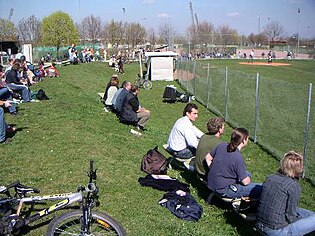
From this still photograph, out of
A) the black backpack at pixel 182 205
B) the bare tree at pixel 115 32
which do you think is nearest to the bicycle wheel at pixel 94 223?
the black backpack at pixel 182 205

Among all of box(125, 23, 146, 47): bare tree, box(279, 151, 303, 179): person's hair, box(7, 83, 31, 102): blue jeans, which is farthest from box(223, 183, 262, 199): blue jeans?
box(125, 23, 146, 47): bare tree

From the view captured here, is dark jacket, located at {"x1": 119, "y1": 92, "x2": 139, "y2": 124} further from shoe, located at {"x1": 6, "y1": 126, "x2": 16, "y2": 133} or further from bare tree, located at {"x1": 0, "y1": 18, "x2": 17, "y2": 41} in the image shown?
bare tree, located at {"x1": 0, "y1": 18, "x2": 17, "y2": 41}

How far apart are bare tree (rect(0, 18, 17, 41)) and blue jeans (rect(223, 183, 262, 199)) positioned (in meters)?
57.8

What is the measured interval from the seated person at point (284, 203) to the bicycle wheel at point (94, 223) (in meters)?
1.70

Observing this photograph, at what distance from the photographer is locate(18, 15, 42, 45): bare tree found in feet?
207

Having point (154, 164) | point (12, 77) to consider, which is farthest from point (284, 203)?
point (12, 77)

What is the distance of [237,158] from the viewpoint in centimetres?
538

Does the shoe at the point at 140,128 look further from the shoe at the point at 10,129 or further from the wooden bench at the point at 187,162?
the shoe at the point at 10,129

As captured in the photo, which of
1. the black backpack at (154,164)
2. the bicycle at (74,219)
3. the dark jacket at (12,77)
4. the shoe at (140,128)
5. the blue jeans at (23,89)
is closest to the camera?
the bicycle at (74,219)

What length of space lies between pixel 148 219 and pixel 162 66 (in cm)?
2448

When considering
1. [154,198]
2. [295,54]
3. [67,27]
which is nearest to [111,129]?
[154,198]

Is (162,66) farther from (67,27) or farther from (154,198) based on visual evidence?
(67,27)

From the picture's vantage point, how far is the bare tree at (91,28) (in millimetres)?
81750

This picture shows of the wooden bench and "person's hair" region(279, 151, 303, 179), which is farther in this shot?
the wooden bench
